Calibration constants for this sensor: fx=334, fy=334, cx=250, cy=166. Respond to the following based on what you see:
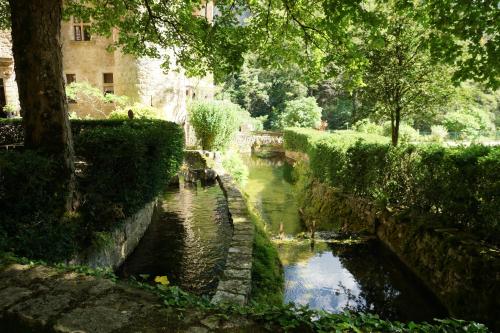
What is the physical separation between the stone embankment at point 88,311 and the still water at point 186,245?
296 cm

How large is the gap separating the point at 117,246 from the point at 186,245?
1.71 meters

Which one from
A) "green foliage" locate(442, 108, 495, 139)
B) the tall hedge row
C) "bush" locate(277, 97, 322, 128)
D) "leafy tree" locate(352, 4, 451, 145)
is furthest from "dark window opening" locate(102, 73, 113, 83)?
"green foliage" locate(442, 108, 495, 139)

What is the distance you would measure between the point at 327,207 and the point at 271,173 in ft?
35.7

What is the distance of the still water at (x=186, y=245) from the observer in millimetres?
6410

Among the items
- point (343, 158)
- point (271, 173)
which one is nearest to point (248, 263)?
point (343, 158)

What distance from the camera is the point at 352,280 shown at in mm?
7781

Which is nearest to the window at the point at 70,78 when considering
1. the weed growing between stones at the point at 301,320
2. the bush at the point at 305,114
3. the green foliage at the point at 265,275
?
the green foliage at the point at 265,275

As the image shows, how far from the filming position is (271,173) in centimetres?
2341

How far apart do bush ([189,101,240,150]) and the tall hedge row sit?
7.41m

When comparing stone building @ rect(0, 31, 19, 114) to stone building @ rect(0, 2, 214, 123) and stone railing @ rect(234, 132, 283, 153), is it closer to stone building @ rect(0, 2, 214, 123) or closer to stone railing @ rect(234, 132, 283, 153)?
stone building @ rect(0, 2, 214, 123)

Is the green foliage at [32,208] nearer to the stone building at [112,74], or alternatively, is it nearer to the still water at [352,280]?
the still water at [352,280]

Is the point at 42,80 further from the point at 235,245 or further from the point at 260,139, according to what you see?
the point at 260,139

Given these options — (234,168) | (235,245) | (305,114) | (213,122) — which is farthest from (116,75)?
(305,114)

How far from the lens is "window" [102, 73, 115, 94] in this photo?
1979cm
